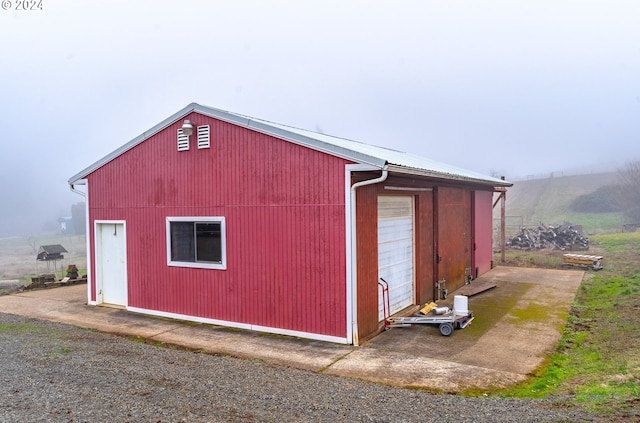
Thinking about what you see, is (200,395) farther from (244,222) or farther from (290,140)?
(290,140)

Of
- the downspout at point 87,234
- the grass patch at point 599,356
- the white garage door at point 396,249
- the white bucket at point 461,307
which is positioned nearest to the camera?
the grass patch at point 599,356

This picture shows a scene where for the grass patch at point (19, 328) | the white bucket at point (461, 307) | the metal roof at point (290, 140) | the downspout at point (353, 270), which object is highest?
the metal roof at point (290, 140)

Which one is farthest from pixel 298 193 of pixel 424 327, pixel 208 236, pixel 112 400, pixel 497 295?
pixel 497 295

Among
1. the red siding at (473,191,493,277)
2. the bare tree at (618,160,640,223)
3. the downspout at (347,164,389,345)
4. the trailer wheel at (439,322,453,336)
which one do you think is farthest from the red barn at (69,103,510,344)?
the bare tree at (618,160,640,223)

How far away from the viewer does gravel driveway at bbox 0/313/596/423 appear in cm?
430

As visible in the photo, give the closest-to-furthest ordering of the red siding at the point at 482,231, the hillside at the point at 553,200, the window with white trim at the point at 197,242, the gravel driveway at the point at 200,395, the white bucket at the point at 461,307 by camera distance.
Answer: the gravel driveway at the point at 200,395 < the white bucket at the point at 461,307 < the window with white trim at the point at 197,242 < the red siding at the point at 482,231 < the hillside at the point at 553,200

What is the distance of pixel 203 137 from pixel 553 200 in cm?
5715

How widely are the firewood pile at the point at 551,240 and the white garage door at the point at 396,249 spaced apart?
15004 millimetres

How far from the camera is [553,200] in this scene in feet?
184

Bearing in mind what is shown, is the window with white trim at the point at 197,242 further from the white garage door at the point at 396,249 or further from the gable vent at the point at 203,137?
the white garage door at the point at 396,249

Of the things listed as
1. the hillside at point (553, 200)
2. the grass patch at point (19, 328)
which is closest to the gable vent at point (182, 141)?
the grass patch at point (19, 328)

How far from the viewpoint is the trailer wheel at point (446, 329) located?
7438 mm

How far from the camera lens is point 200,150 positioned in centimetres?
874

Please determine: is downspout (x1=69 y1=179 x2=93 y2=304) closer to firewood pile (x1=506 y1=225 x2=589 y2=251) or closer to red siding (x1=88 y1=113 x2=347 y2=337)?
red siding (x1=88 y1=113 x2=347 y2=337)
